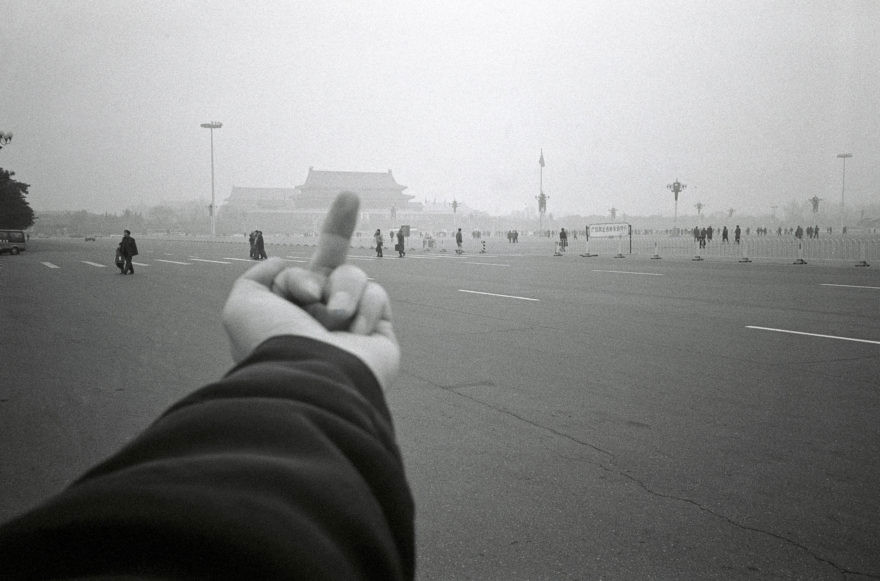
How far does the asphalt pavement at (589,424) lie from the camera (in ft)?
8.78

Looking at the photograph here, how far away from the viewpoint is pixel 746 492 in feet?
10.4

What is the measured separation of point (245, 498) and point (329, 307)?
2.16 ft

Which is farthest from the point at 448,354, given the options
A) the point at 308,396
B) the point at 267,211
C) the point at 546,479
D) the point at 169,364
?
the point at 267,211

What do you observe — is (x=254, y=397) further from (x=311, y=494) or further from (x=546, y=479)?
(x=546, y=479)

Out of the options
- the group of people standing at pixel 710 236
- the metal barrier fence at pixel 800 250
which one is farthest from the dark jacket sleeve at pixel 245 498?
the group of people standing at pixel 710 236

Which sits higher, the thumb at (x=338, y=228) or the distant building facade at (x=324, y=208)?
the distant building facade at (x=324, y=208)

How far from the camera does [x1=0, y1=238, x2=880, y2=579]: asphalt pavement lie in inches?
105

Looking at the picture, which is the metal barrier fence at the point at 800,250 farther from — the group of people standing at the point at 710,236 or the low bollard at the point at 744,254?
the group of people standing at the point at 710,236

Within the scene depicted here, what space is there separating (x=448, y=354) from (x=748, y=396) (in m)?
3.08

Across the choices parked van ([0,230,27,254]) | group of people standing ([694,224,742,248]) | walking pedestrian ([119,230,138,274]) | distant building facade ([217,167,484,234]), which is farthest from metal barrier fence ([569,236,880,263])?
distant building facade ([217,167,484,234])

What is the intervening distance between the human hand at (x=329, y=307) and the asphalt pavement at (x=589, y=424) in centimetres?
151

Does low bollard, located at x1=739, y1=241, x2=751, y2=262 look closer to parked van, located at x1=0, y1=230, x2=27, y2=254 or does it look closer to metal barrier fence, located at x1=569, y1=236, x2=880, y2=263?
metal barrier fence, located at x1=569, y1=236, x2=880, y2=263

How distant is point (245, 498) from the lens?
2.31 feet

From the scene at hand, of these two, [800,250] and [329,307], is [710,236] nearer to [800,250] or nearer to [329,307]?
[800,250]
